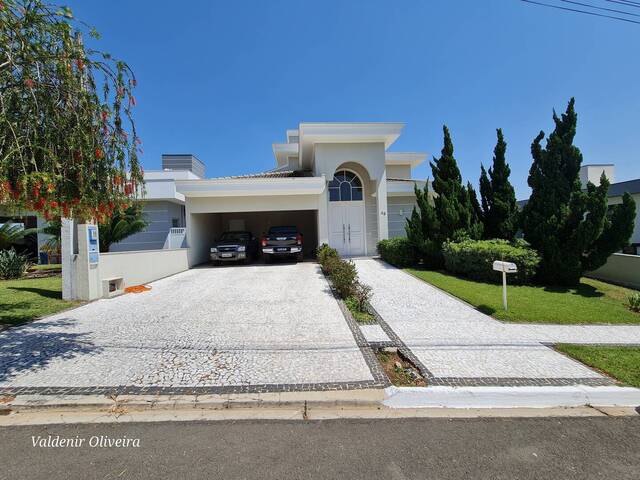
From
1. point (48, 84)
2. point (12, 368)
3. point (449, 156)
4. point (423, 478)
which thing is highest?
point (449, 156)

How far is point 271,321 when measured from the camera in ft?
20.2

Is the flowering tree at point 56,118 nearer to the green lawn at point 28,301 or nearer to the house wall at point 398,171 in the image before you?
the green lawn at point 28,301

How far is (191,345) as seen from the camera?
495 cm

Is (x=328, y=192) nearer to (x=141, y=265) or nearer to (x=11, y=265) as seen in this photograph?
(x=141, y=265)

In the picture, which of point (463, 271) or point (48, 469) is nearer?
point (48, 469)

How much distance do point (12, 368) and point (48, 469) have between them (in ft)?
8.25

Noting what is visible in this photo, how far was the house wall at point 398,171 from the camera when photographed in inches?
928

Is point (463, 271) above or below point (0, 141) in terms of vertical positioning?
below

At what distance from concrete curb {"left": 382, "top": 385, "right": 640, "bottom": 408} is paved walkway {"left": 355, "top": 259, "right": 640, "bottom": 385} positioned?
192 mm

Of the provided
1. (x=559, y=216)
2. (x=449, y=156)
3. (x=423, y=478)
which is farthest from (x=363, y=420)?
(x=449, y=156)

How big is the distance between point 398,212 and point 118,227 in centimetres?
1407

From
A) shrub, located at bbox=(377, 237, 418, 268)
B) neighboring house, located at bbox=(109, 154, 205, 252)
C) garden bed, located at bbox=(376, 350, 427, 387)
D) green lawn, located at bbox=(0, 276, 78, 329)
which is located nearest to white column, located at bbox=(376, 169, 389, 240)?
shrub, located at bbox=(377, 237, 418, 268)

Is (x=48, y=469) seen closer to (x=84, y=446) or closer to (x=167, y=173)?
(x=84, y=446)

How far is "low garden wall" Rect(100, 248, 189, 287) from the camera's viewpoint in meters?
8.66
